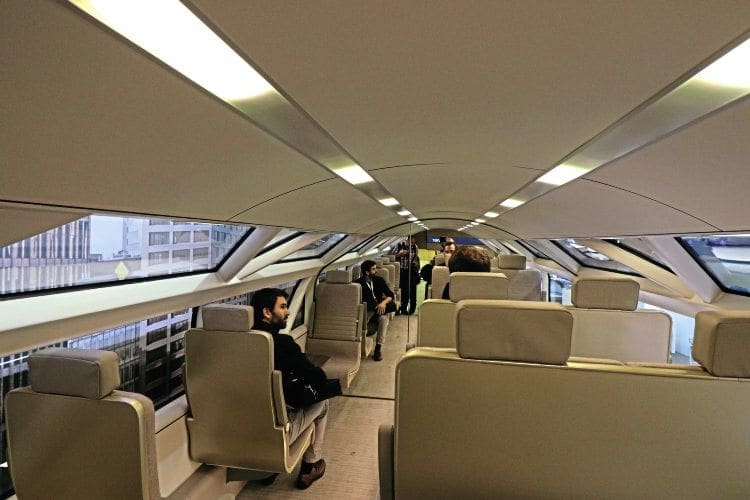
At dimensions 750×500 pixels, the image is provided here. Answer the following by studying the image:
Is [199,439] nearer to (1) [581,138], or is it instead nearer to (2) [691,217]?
(1) [581,138]

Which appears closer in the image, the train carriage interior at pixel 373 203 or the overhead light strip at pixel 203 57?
the overhead light strip at pixel 203 57

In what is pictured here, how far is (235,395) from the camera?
139 inches

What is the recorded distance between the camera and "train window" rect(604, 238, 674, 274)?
583cm

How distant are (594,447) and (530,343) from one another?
0.54 metres

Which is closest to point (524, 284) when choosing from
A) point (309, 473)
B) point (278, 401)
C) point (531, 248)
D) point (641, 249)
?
point (641, 249)

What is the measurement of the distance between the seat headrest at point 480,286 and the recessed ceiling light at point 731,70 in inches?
129

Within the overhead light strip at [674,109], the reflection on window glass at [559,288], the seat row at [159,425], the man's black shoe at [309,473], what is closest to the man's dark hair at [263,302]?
the seat row at [159,425]

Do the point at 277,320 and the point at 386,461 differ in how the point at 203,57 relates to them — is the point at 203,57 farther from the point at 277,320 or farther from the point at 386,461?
the point at 277,320

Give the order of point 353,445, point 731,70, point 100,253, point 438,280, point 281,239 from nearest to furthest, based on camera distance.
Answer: point 731,70 < point 100,253 < point 353,445 < point 281,239 < point 438,280

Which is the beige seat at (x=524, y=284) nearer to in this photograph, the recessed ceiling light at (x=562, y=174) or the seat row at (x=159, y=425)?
the seat row at (x=159, y=425)

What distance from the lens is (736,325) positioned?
1886 millimetres

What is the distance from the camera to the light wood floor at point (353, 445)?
409 centimetres

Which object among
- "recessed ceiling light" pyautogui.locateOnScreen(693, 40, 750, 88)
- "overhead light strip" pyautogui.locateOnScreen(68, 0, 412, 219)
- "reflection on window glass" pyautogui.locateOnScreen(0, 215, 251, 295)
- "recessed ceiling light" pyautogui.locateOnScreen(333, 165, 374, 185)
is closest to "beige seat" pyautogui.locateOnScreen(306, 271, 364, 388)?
"reflection on window glass" pyautogui.locateOnScreen(0, 215, 251, 295)

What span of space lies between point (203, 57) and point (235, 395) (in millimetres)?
3056
